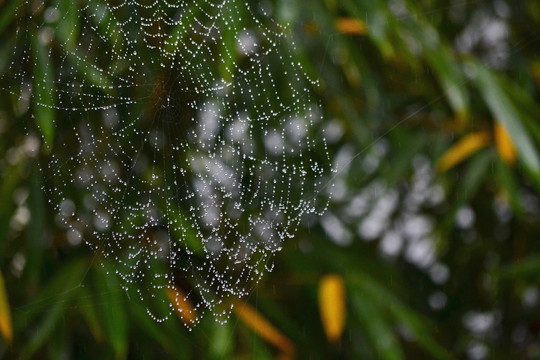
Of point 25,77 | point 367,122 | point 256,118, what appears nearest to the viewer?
point 25,77

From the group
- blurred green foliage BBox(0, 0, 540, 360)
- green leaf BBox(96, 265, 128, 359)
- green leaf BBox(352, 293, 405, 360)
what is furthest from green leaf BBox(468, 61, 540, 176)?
green leaf BBox(96, 265, 128, 359)

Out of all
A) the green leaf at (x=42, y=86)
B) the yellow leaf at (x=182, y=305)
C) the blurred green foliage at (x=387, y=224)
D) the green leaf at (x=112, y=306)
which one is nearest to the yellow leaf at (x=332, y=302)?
the blurred green foliage at (x=387, y=224)

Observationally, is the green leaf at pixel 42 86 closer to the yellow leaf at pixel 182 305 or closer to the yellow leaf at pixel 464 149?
the yellow leaf at pixel 182 305

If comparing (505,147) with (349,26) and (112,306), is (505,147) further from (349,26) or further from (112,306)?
(112,306)

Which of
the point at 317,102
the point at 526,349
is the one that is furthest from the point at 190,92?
the point at 526,349

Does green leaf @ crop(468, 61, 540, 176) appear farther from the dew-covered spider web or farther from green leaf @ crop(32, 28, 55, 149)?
green leaf @ crop(32, 28, 55, 149)

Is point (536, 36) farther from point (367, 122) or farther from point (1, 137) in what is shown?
point (1, 137)
